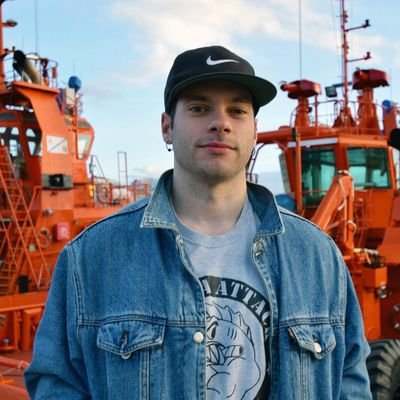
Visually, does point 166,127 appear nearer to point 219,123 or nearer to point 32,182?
point 219,123

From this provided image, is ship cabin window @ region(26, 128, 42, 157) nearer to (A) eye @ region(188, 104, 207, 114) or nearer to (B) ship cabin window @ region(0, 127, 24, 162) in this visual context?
(B) ship cabin window @ region(0, 127, 24, 162)

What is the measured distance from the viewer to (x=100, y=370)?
1910 mm

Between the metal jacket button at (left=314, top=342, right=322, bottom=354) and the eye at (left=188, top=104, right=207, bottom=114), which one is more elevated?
the eye at (left=188, top=104, right=207, bottom=114)

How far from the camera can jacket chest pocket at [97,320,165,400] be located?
1.83 meters

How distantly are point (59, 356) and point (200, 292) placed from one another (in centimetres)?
52

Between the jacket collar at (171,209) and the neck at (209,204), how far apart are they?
0.06 meters

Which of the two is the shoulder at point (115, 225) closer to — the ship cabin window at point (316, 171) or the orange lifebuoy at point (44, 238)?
the ship cabin window at point (316, 171)

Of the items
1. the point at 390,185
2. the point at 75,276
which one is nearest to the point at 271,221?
the point at 75,276

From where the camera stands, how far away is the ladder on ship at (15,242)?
912 cm

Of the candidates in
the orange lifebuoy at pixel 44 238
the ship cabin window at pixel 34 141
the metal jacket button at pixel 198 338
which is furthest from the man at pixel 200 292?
the ship cabin window at pixel 34 141

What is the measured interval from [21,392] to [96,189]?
9155mm

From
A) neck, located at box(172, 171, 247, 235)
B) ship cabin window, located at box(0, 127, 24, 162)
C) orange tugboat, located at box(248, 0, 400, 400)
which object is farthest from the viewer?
ship cabin window, located at box(0, 127, 24, 162)

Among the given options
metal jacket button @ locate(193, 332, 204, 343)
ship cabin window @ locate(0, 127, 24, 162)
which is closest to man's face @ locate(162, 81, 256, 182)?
metal jacket button @ locate(193, 332, 204, 343)

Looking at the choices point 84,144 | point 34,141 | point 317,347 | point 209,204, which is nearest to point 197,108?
point 209,204
